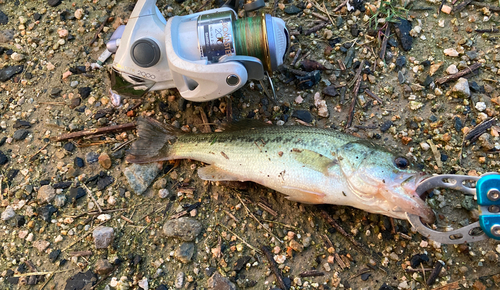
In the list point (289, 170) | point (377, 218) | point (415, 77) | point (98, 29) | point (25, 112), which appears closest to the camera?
point (289, 170)

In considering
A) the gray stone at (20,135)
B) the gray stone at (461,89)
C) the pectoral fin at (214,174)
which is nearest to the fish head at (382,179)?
the pectoral fin at (214,174)

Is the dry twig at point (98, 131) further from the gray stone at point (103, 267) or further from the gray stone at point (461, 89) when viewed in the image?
the gray stone at point (461, 89)

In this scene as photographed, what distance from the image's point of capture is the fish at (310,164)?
3.12 m

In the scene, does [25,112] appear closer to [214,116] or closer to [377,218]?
[214,116]

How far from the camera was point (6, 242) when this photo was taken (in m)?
3.85

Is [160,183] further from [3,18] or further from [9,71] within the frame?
[3,18]

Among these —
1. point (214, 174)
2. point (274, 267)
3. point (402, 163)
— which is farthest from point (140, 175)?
point (402, 163)

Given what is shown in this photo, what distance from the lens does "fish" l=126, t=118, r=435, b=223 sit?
123 inches

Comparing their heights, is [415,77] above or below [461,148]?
above

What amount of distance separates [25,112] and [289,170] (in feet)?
11.5

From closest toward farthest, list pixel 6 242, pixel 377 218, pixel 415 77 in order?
1. pixel 377 218
2. pixel 6 242
3. pixel 415 77

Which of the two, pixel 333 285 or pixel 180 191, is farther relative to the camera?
pixel 180 191

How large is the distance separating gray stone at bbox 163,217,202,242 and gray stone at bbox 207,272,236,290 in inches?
18.3

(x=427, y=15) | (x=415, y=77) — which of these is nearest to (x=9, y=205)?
(x=415, y=77)
